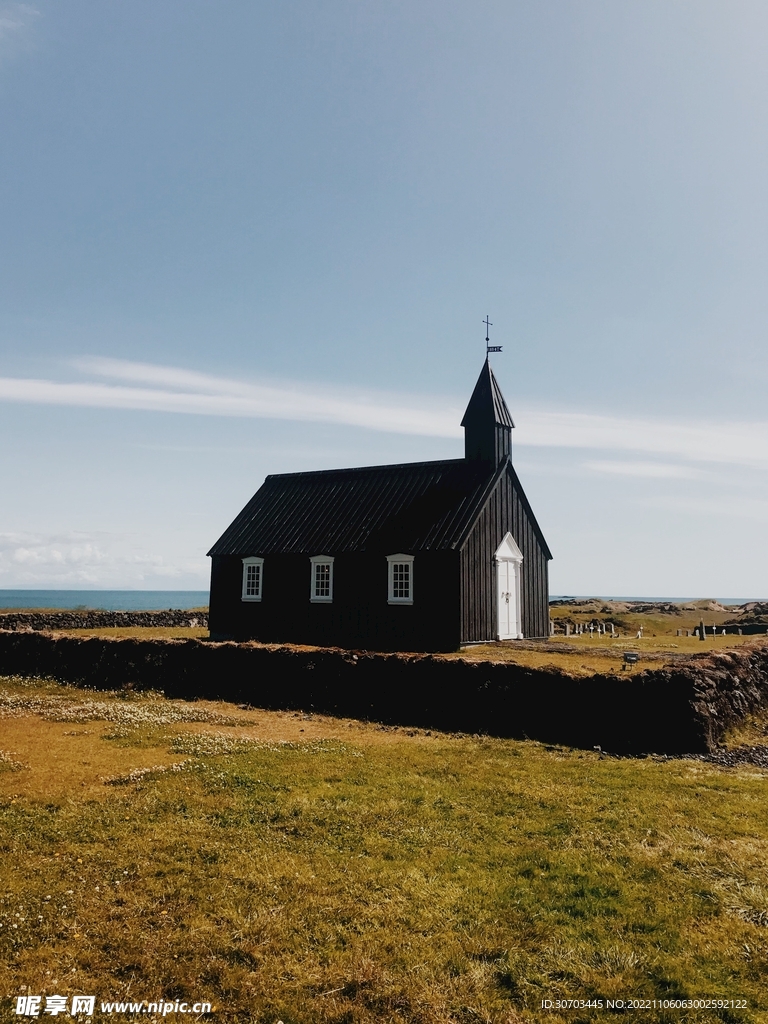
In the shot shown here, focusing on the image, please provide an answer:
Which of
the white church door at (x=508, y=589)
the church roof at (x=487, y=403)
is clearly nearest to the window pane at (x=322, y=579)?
the white church door at (x=508, y=589)

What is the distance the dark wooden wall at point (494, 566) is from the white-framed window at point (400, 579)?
8.86 feet

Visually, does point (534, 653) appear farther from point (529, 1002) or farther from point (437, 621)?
point (529, 1002)

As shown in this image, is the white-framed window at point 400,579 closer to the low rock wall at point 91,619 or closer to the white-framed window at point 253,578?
the white-framed window at point 253,578

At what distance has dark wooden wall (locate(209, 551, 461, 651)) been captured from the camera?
31.8 m

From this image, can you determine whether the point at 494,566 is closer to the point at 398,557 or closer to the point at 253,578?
the point at 398,557

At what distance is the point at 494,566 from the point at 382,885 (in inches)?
1007

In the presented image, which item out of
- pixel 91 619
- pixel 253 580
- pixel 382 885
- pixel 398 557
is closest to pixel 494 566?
pixel 398 557

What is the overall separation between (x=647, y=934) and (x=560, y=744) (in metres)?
11.0

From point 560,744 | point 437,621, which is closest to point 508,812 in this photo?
point 560,744

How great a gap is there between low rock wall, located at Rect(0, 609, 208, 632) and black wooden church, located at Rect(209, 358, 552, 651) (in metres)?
18.3

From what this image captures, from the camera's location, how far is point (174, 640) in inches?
1139

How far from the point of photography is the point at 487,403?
120 feet

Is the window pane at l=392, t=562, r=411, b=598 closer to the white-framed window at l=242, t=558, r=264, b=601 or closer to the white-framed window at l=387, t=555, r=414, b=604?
the white-framed window at l=387, t=555, r=414, b=604

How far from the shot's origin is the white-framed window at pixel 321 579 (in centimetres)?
3556
